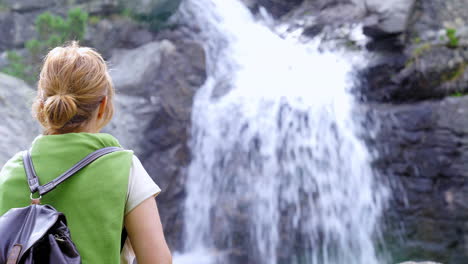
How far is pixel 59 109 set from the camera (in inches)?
56.4

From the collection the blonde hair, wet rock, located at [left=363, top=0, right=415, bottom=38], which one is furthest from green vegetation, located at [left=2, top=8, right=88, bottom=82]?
the blonde hair

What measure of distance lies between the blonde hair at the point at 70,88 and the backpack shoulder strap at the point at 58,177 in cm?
15

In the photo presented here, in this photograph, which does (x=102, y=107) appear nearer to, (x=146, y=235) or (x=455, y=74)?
(x=146, y=235)

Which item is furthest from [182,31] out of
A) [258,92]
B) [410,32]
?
[410,32]

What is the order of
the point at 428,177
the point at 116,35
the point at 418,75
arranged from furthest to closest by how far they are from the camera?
the point at 116,35, the point at 418,75, the point at 428,177

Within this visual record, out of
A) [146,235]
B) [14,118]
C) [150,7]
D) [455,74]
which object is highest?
[146,235]

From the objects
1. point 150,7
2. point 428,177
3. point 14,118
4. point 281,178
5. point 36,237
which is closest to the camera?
point 36,237

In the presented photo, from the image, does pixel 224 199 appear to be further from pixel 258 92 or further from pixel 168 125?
pixel 258 92

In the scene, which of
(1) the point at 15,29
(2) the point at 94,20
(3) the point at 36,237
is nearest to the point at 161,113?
(2) the point at 94,20

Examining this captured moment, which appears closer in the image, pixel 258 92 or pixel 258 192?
pixel 258 192

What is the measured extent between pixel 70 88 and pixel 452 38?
6.77 m

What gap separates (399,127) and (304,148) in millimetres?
1413

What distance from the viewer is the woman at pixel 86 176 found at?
4.47ft

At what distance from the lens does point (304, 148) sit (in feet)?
21.4
